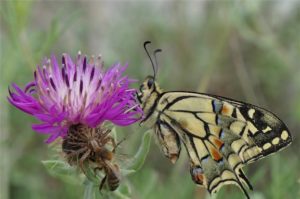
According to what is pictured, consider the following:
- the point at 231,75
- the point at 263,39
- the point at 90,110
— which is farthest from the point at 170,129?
the point at 231,75

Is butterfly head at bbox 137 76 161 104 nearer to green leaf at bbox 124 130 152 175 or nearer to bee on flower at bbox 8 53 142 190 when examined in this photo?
bee on flower at bbox 8 53 142 190

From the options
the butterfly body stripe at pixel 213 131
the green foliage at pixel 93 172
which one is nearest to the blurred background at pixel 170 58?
the butterfly body stripe at pixel 213 131

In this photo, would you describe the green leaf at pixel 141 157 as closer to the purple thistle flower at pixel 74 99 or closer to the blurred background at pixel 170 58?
Answer: the purple thistle flower at pixel 74 99

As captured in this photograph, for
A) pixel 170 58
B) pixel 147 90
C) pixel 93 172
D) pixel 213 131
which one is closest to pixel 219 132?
pixel 213 131

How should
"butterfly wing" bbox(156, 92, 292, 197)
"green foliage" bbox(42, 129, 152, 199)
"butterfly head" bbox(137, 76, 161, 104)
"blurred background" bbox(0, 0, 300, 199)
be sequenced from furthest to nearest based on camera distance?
"blurred background" bbox(0, 0, 300, 199), "butterfly head" bbox(137, 76, 161, 104), "butterfly wing" bbox(156, 92, 292, 197), "green foliage" bbox(42, 129, 152, 199)

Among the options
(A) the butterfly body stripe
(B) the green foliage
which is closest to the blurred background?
(A) the butterfly body stripe

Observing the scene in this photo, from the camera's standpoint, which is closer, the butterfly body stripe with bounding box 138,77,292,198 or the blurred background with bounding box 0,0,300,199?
the butterfly body stripe with bounding box 138,77,292,198

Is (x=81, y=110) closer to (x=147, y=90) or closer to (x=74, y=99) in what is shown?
(x=74, y=99)

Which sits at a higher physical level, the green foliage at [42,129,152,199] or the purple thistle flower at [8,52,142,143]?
the purple thistle flower at [8,52,142,143]

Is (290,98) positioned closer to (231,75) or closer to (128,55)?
(231,75)
